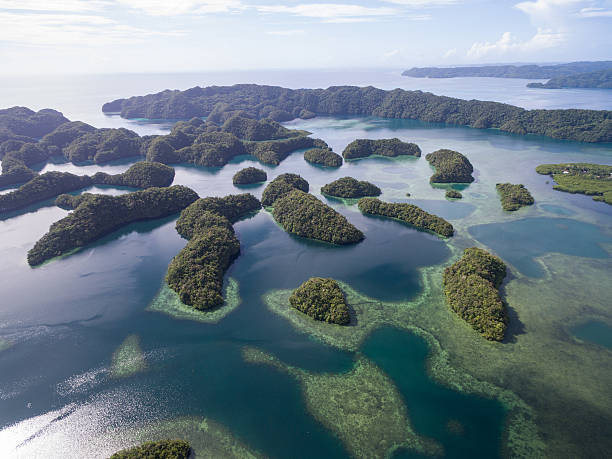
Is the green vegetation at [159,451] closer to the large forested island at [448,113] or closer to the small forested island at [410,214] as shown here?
the small forested island at [410,214]

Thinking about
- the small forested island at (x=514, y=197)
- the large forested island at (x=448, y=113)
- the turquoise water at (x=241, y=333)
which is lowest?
the turquoise water at (x=241, y=333)

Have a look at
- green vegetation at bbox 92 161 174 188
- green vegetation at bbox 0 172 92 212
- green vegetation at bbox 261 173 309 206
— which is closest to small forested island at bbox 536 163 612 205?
green vegetation at bbox 261 173 309 206

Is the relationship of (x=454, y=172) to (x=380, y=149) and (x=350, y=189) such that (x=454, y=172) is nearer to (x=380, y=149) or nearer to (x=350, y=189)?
(x=350, y=189)

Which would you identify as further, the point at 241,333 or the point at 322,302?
the point at 322,302

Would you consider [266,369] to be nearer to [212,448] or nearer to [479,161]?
[212,448]

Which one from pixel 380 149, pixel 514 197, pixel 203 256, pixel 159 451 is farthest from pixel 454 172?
pixel 159 451

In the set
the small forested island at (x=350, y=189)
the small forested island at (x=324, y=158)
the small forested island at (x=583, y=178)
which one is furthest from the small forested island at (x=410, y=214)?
the small forested island at (x=583, y=178)

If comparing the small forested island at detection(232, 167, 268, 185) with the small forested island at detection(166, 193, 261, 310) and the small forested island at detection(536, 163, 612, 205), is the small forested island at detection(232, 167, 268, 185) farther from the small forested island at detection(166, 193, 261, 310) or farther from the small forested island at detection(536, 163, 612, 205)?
the small forested island at detection(536, 163, 612, 205)
